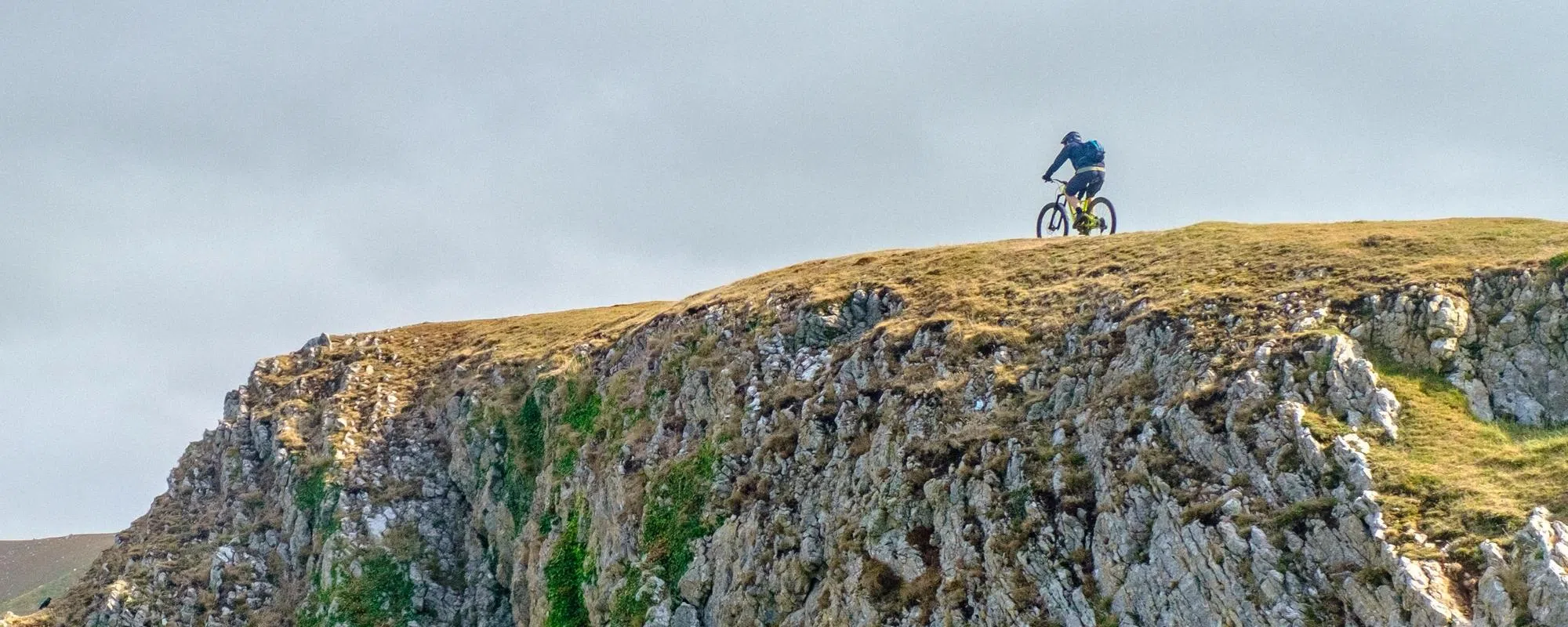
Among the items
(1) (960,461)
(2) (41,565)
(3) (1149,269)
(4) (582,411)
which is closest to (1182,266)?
(3) (1149,269)

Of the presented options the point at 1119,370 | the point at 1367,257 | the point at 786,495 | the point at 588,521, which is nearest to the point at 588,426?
the point at 588,521

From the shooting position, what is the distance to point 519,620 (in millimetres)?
41906

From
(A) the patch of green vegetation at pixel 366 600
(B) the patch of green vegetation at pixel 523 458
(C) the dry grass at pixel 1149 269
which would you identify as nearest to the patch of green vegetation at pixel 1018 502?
(C) the dry grass at pixel 1149 269

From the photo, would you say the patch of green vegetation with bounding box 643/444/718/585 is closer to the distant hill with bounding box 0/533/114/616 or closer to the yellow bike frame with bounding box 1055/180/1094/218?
the yellow bike frame with bounding box 1055/180/1094/218

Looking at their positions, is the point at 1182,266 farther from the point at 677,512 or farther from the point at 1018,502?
the point at 677,512

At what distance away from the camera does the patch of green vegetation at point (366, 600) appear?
42.3 meters

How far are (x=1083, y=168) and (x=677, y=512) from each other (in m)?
22.2

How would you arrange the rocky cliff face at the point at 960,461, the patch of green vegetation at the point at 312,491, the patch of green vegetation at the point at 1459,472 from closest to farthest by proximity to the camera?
the patch of green vegetation at the point at 1459,472 → the rocky cliff face at the point at 960,461 → the patch of green vegetation at the point at 312,491

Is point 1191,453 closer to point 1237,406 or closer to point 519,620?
point 1237,406

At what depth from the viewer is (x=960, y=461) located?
2917cm

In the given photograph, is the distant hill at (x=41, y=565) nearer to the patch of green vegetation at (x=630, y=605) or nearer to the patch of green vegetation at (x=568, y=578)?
the patch of green vegetation at (x=568, y=578)

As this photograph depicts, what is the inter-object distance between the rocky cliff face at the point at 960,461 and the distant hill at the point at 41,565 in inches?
3933

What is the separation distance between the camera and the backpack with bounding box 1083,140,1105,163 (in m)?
42.7

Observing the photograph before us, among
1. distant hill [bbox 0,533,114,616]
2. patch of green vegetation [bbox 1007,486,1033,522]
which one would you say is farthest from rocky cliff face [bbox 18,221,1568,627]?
distant hill [bbox 0,533,114,616]
